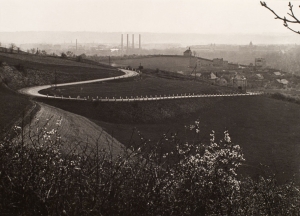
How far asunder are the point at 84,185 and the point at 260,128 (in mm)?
29093

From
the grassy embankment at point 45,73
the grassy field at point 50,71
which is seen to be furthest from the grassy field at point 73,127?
the grassy field at point 50,71

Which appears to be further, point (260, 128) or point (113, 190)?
point (260, 128)

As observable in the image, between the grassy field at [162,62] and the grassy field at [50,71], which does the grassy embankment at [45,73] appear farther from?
the grassy field at [162,62]

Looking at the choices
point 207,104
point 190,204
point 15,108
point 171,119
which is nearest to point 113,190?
point 190,204

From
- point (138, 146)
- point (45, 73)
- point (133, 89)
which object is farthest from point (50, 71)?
point (138, 146)

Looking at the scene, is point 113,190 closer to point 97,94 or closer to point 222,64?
point 97,94

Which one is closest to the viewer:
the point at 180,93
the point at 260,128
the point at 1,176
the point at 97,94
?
the point at 1,176

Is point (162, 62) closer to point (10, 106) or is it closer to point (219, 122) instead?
point (219, 122)

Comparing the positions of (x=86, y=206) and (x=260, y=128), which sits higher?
(x=86, y=206)

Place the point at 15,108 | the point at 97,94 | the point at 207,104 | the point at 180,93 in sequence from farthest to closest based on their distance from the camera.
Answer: the point at 180,93 < the point at 207,104 < the point at 97,94 < the point at 15,108

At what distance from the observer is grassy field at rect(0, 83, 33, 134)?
2288 centimetres

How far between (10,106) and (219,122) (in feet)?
56.0

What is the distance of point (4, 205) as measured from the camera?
729cm

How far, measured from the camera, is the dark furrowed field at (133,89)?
37.9 metres
